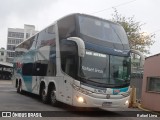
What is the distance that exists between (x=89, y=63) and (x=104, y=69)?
0.67 m

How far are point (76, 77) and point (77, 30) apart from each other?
1965 mm

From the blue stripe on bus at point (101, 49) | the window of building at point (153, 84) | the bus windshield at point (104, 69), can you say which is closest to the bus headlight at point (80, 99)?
the bus windshield at point (104, 69)

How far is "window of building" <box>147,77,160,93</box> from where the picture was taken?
18461 mm

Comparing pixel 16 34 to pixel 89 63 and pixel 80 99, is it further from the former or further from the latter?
pixel 80 99

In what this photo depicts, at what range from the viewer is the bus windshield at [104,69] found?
42.9 ft

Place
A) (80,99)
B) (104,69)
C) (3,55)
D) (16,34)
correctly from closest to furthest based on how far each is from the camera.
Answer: (80,99)
(104,69)
(3,55)
(16,34)

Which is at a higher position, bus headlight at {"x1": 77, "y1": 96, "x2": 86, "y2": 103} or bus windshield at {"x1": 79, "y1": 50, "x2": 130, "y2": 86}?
bus windshield at {"x1": 79, "y1": 50, "x2": 130, "y2": 86}

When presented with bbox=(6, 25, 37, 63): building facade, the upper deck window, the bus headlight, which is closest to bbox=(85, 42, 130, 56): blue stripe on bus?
the upper deck window

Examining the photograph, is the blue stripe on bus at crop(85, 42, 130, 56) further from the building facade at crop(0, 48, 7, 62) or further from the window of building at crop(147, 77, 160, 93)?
the building facade at crop(0, 48, 7, 62)

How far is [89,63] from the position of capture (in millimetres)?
13172

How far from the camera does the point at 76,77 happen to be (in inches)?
512

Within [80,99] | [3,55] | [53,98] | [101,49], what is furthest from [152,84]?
[3,55]

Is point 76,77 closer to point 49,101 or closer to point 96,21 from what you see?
point 96,21

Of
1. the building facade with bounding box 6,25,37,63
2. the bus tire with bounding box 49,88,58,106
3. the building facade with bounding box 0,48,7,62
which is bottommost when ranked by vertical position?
the bus tire with bounding box 49,88,58,106
